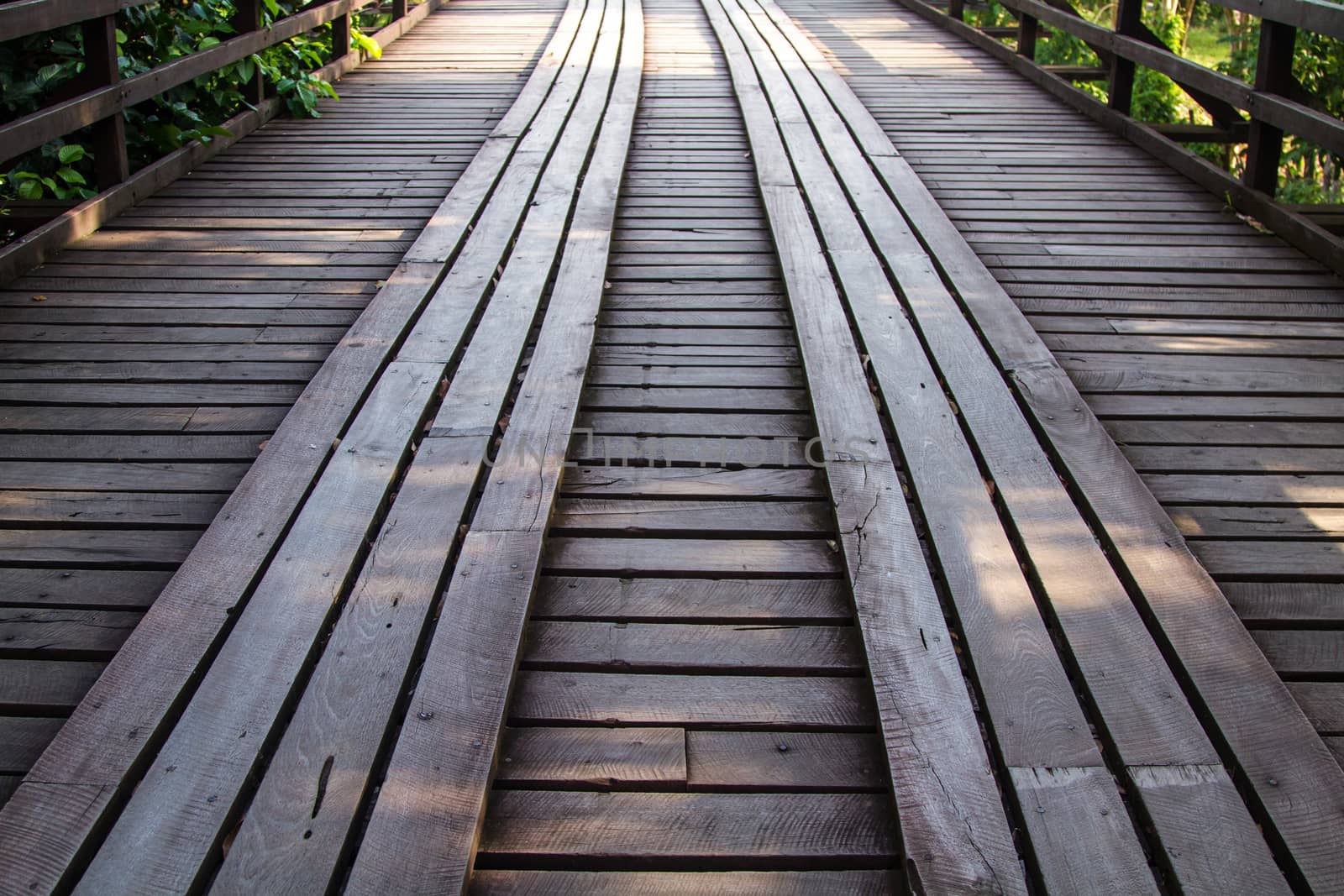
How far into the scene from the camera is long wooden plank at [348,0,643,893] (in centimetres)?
130

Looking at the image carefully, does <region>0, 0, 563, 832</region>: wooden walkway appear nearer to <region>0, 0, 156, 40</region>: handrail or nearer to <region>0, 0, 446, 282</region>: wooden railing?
<region>0, 0, 446, 282</region>: wooden railing

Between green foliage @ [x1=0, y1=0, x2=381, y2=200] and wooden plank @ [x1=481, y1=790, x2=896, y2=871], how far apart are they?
2852mm

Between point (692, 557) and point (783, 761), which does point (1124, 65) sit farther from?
point (783, 761)

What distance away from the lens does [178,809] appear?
134 cm

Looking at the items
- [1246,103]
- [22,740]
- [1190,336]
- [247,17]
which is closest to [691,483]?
[22,740]

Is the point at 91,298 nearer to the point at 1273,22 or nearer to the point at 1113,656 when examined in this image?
the point at 1113,656

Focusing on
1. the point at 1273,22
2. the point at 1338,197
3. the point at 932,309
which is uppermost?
the point at 1273,22

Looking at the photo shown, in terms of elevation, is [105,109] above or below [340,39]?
below

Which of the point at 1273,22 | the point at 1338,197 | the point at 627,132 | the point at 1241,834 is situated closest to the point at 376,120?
the point at 627,132

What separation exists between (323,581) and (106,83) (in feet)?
7.79

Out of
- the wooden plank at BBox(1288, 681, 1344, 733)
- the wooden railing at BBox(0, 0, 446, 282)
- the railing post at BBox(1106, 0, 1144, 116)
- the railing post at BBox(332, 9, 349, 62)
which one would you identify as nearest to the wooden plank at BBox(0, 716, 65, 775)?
the wooden plank at BBox(1288, 681, 1344, 733)

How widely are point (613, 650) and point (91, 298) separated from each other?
187 centimetres

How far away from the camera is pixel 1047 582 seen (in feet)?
5.76

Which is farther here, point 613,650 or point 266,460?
point 266,460
